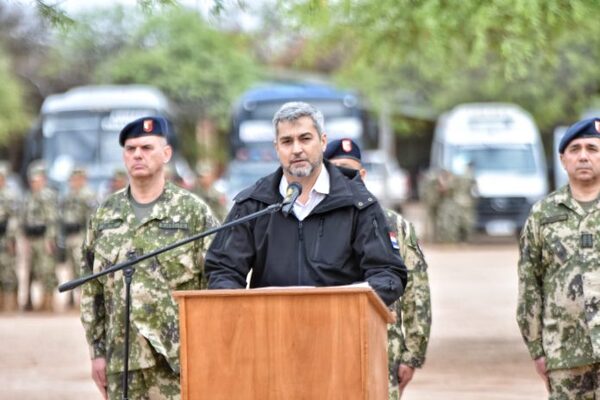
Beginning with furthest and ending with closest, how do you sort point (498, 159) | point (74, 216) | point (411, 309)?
point (498, 159) → point (74, 216) → point (411, 309)

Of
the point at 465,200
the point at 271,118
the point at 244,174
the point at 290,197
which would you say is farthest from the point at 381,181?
the point at 290,197

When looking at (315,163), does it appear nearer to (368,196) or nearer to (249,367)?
Answer: (368,196)

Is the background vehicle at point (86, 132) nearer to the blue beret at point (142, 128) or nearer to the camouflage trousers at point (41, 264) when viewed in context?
the camouflage trousers at point (41, 264)

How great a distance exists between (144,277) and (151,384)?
54 cm

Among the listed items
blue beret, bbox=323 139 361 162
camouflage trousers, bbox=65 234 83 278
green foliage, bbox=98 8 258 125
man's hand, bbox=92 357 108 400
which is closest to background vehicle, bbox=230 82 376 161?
camouflage trousers, bbox=65 234 83 278

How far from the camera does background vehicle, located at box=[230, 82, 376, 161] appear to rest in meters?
34.4

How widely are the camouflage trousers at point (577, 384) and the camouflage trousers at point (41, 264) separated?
14.4m

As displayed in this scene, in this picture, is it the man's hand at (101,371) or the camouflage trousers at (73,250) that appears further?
the camouflage trousers at (73,250)

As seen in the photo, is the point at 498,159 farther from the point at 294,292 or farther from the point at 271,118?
the point at 294,292

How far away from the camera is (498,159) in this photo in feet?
120

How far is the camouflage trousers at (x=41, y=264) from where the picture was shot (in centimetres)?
2155

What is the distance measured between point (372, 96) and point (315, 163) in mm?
35238

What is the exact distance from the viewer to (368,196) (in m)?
6.61

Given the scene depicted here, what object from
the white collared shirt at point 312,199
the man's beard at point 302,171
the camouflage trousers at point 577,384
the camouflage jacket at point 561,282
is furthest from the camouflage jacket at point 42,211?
the man's beard at point 302,171
